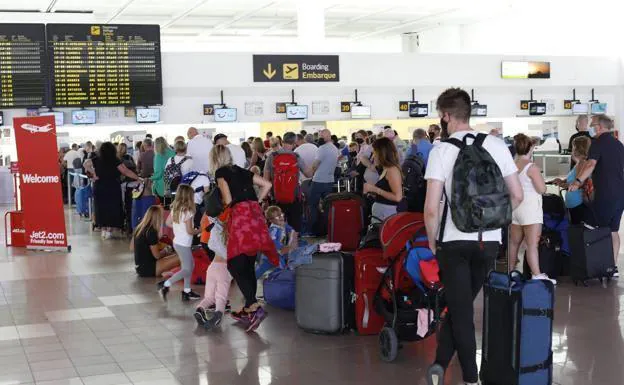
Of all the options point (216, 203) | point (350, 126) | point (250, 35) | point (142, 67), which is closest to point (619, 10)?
point (350, 126)

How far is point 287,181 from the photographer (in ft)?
45.0

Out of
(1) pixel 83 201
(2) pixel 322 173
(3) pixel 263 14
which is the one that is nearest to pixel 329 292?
(2) pixel 322 173

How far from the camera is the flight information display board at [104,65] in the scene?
17.2 m

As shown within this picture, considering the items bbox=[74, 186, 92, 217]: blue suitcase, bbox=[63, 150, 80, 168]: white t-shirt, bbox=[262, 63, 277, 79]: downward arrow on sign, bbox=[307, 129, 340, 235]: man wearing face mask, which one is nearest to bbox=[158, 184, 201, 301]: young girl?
bbox=[307, 129, 340, 235]: man wearing face mask

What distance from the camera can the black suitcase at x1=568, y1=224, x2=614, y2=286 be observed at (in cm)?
928

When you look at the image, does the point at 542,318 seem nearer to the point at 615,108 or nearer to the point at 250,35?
the point at 615,108

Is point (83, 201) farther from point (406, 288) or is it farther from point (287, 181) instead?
point (406, 288)

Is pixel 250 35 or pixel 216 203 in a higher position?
pixel 250 35

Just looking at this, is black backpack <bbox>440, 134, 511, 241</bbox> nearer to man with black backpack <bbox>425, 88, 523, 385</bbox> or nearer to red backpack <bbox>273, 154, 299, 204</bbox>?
man with black backpack <bbox>425, 88, 523, 385</bbox>

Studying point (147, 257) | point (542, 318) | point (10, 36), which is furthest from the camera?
point (10, 36)

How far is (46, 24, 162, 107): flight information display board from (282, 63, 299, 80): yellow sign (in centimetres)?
345

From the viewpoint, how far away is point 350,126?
2631 cm

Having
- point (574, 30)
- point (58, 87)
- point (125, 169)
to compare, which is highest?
point (574, 30)

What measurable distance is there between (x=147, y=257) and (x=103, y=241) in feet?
14.4
